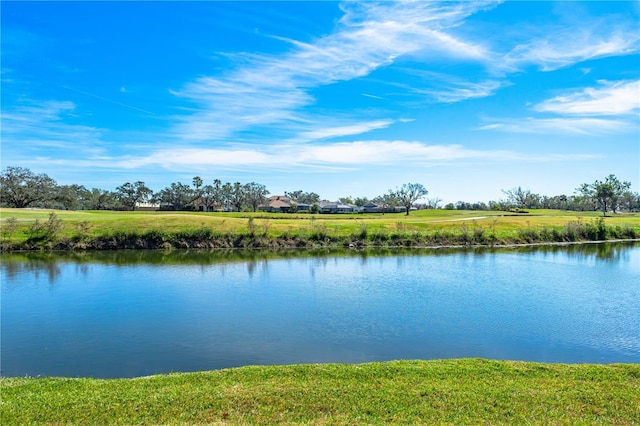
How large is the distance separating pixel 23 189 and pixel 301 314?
3944 inches

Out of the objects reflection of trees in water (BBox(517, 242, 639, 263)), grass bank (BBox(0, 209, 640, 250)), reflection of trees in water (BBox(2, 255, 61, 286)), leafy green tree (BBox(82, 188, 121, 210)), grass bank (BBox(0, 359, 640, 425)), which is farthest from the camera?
leafy green tree (BBox(82, 188, 121, 210))

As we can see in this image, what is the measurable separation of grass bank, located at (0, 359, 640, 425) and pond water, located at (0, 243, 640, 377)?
10.5 ft

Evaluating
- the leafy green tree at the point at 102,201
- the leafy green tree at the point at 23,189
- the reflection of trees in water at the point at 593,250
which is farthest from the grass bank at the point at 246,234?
the leafy green tree at the point at 102,201

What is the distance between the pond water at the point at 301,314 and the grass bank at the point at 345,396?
321 centimetres

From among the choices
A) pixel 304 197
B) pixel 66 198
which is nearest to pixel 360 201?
pixel 304 197

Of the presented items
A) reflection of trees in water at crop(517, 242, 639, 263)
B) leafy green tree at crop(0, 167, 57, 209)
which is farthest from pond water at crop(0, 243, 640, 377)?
leafy green tree at crop(0, 167, 57, 209)

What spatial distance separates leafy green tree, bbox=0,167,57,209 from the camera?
94562 mm

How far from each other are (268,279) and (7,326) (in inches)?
597

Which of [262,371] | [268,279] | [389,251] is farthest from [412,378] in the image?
[389,251]

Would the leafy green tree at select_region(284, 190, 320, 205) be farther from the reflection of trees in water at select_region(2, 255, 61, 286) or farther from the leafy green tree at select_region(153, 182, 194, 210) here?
the reflection of trees in water at select_region(2, 255, 61, 286)

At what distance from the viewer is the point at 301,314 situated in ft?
65.8

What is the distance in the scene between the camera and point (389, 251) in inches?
1911

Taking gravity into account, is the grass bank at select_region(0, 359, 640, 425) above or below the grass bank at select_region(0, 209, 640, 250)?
below

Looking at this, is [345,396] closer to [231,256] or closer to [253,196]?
[231,256]
